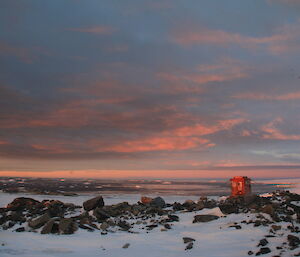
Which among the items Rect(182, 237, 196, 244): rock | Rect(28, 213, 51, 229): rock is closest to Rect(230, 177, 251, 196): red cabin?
Rect(182, 237, 196, 244): rock

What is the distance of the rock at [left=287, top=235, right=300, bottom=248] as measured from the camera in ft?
46.1

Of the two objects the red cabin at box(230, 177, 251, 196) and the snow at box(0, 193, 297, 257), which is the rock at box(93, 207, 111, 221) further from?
the red cabin at box(230, 177, 251, 196)

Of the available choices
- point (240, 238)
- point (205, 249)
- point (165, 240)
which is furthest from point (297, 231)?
point (165, 240)

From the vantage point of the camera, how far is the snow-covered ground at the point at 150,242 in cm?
1485

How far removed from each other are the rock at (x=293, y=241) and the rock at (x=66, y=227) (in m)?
12.0

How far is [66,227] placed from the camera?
18.9 metres

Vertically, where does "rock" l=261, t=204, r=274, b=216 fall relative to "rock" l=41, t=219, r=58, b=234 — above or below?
above

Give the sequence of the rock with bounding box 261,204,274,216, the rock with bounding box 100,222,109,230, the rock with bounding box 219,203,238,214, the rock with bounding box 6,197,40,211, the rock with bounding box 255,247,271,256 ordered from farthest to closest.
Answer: the rock with bounding box 6,197,40,211
the rock with bounding box 219,203,238,214
the rock with bounding box 100,222,109,230
the rock with bounding box 261,204,274,216
the rock with bounding box 255,247,271,256

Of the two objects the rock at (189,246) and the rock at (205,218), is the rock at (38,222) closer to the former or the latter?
the rock at (189,246)

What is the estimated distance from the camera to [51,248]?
1571 centimetres

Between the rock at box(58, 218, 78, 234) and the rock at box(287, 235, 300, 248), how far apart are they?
1202 cm

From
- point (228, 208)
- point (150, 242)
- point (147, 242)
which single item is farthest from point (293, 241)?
point (228, 208)

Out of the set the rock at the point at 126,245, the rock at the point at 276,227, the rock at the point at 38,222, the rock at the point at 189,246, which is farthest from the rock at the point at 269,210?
the rock at the point at 38,222

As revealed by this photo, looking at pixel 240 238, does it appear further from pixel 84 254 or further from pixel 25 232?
pixel 25 232
